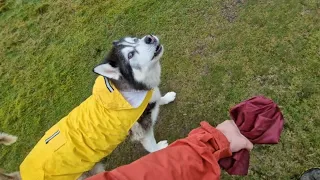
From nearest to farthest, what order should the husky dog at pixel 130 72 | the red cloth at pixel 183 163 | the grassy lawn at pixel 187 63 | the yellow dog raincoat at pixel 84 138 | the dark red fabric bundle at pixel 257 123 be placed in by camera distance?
the red cloth at pixel 183 163 → the dark red fabric bundle at pixel 257 123 → the yellow dog raincoat at pixel 84 138 → the husky dog at pixel 130 72 → the grassy lawn at pixel 187 63

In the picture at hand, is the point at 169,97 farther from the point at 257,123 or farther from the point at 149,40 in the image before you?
the point at 257,123

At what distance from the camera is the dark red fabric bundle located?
8.50 ft

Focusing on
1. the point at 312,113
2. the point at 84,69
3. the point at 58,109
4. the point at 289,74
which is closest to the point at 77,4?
the point at 84,69

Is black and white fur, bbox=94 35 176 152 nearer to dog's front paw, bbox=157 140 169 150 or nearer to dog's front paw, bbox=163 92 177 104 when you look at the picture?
dog's front paw, bbox=157 140 169 150

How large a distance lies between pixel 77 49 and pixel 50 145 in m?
2.23

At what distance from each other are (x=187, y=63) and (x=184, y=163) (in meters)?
2.51

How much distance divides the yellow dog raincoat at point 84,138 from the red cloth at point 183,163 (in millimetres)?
1203

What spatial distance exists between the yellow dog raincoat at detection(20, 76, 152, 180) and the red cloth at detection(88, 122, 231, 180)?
1.20 metres

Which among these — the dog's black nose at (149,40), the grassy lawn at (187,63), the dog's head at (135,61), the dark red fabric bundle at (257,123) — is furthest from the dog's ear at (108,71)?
the dark red fabric bundle at (257,123)

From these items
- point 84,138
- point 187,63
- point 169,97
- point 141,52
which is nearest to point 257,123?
point 141,52

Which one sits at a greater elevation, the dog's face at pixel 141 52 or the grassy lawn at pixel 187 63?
the dog's face at pixel 141 52

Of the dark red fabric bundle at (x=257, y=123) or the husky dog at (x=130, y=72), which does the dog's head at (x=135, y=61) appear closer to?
the husky dog at (x=130, y=72)

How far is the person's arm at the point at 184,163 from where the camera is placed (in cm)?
245

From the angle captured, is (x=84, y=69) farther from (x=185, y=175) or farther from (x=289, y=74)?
(x=185, y=175)
